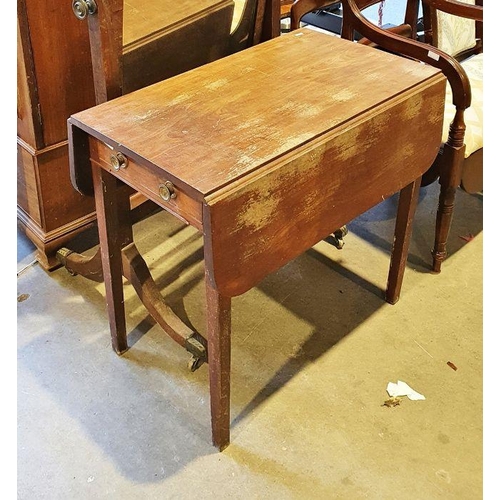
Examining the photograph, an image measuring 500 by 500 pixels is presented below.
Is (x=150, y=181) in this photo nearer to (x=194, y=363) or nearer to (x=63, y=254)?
(x=194, y=363)

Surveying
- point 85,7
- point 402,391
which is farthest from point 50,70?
point 402,391

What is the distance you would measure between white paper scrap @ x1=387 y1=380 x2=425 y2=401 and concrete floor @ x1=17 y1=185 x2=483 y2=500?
2 centimetres

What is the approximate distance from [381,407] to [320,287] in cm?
49

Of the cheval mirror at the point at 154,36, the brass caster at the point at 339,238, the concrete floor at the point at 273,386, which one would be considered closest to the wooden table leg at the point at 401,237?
the concrete floor at the point at 273,386

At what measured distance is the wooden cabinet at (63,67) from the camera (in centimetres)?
166

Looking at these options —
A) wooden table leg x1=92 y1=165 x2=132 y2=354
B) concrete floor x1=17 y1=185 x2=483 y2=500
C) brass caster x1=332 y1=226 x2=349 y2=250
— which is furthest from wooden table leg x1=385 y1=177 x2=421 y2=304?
wooden table leg x1=92 y1=165 x2=132 y2=354

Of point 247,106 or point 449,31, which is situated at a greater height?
point 247,106

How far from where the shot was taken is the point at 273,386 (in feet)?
5.77

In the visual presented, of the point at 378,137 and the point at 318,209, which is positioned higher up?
the point at 378,137

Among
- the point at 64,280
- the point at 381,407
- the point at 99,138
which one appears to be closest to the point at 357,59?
the point at 99,138

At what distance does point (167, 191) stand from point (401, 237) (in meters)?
0.86

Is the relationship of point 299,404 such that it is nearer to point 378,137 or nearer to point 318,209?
point 318,209

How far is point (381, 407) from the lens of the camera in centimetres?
171

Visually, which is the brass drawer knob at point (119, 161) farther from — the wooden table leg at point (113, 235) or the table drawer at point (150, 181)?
the wooden table leg at point (113, 235)
